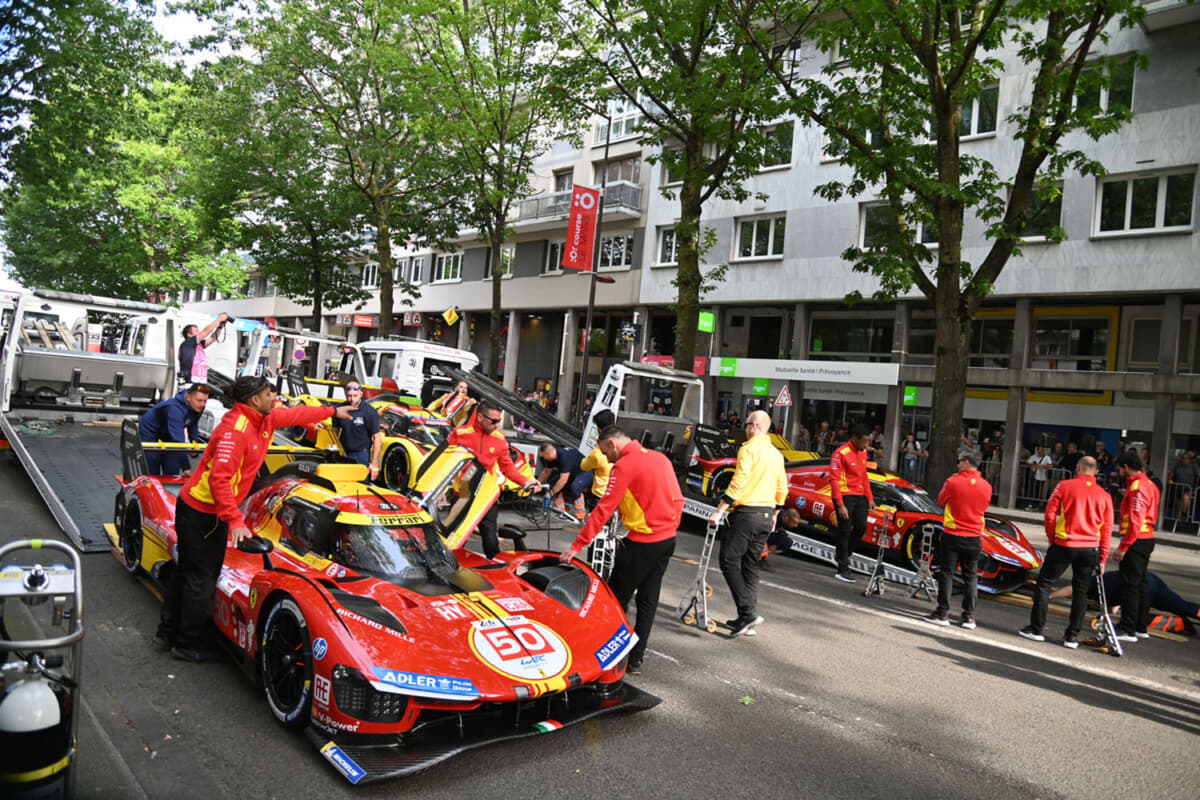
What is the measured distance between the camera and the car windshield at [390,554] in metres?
5.25

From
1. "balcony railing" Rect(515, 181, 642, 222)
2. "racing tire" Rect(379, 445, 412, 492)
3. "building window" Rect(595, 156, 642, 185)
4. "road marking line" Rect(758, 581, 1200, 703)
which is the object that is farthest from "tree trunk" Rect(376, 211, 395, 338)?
"road marking line" Rect(758, 581, 1200, 703)

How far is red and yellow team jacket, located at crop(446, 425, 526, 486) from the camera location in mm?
8102

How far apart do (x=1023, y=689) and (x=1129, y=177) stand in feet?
59.1

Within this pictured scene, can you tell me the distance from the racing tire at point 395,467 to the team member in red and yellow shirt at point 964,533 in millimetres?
7365

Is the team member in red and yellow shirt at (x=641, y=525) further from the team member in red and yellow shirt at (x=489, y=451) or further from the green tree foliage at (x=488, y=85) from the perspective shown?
the green tree foliage at (x=488, y=85)

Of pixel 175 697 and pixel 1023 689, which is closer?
pixel 175 697

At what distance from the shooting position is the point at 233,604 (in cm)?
506

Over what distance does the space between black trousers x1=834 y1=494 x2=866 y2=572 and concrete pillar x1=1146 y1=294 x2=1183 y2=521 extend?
12759 mm

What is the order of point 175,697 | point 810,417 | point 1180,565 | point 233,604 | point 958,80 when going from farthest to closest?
1. point 810,417
2. point 1180,565
3. point 958,80
4. point 233,604
5. point 175,697

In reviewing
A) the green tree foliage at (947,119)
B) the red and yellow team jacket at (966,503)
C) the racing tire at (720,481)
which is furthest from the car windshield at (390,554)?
the green tree foliage at (947,119)

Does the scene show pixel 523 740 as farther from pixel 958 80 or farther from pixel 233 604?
pixel 958 80

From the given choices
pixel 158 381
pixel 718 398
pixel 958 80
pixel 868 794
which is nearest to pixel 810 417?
pixel 718 398

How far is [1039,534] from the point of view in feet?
56.0

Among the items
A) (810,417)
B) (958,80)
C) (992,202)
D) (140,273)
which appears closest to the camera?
(958,80)
